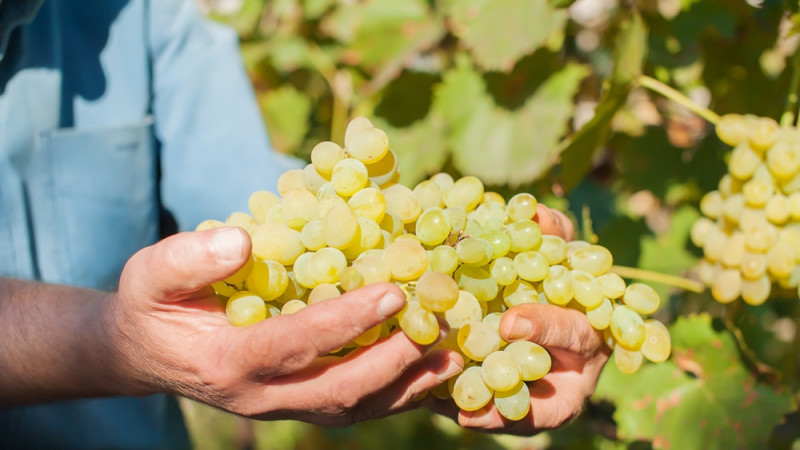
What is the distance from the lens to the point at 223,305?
0.66 m

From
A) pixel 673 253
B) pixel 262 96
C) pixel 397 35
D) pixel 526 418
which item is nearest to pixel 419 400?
pixel 526 418

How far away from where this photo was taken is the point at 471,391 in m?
0.65

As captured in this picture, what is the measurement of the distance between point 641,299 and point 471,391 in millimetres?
245

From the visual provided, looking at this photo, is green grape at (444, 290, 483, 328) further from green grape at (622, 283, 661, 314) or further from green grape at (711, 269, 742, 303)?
green grape at (711, 269, 742, 303)

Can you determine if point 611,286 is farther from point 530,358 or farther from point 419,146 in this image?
point 419,146

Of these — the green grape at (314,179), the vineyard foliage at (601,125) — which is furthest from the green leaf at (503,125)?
the green grape at (314,179)

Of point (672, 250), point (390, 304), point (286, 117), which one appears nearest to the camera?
point (390, 304)

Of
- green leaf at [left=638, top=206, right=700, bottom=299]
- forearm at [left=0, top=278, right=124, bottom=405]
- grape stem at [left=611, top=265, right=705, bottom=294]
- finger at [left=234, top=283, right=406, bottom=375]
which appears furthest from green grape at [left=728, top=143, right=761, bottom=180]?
forearm at [left=0, top=278, right=124, bottom=405]

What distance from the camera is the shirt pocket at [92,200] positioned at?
1.09m

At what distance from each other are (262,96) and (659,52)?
1225 millimetres

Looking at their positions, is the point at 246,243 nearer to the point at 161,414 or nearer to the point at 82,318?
the point at 82,318

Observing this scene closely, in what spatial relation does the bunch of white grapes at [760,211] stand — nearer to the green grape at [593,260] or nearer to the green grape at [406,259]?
the green grape at [593,260]

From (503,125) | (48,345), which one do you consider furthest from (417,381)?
(503,125)

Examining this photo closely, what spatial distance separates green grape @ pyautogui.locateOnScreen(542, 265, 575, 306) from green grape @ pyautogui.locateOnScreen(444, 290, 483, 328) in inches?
3.7
